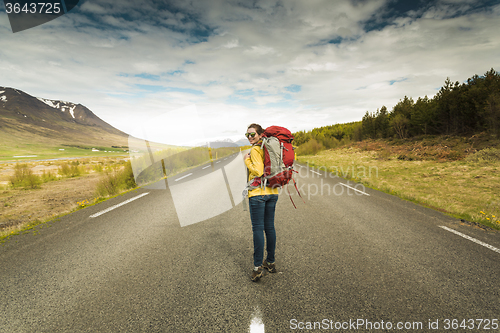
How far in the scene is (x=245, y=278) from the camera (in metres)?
3.00

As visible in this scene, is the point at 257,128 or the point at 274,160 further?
the point at 257,128

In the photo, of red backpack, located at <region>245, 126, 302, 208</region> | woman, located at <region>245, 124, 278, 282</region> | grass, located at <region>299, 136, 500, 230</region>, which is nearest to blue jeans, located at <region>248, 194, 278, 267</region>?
woman, located at <region>245, 124, 278, 282</region>

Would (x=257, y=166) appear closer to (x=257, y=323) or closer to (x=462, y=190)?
(x=257, y=323)

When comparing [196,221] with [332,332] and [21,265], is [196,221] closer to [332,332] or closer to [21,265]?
[21,265]

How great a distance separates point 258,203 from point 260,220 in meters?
0.25

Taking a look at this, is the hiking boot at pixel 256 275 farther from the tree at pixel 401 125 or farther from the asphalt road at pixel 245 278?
the tree at pixel 401 125

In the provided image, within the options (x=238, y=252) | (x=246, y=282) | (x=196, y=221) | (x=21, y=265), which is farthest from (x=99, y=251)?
(x=246, y=282)

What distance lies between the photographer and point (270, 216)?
3.02m

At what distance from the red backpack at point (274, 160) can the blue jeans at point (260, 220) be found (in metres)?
0.19

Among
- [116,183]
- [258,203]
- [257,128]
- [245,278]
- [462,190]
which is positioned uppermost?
[257,128]

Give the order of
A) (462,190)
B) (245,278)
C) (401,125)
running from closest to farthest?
1. (245,278)
2. (462,190)
3. (401,125)

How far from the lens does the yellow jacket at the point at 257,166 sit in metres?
2.84

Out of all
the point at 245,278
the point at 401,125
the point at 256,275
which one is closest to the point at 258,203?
the point at 256,275

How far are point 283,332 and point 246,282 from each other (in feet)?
2.95
